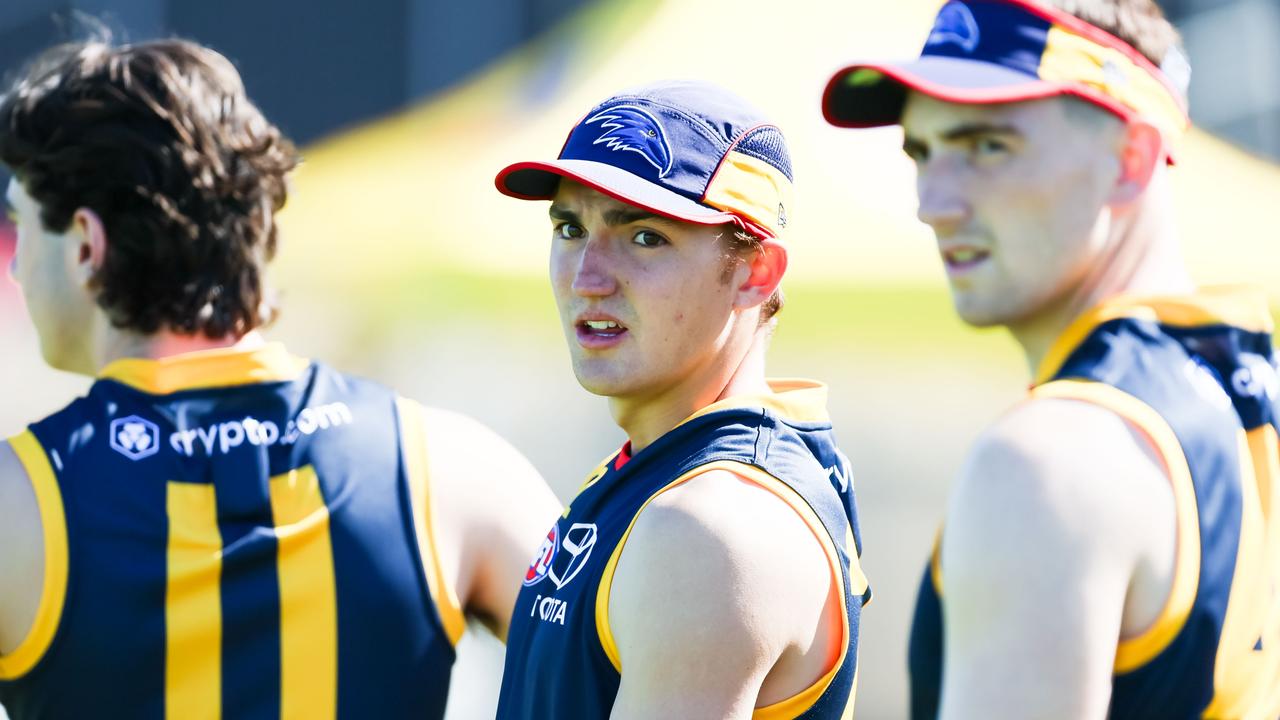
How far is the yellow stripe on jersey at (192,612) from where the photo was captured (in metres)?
2.46

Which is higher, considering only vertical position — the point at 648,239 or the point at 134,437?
the point at 648,239

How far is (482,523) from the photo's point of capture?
262 centimetres

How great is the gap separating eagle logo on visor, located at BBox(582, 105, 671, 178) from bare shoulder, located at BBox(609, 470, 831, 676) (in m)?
0.46

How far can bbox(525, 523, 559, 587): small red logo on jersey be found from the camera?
2080mm

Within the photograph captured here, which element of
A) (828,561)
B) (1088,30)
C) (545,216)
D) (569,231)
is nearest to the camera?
(828,561)

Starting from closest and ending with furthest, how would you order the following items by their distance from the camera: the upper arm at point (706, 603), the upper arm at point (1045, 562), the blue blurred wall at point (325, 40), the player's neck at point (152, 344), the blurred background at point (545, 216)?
the upper arm at point (706, 603), the upper arm at point (1045, 562), the player's neck at point (152, 344), the blurred background at point (545, 216), the blue blurred wall at point (325, 40)

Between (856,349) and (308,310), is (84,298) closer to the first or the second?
(856,349)

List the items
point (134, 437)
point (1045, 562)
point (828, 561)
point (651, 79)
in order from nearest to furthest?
point (828, 561) < point (1045, 562) < point (134, 437) < point (651, 79)

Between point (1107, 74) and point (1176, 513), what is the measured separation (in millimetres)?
739

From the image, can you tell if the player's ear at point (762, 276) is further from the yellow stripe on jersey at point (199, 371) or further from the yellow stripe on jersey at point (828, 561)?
the yellow stripe on jersey at point (199, 371)

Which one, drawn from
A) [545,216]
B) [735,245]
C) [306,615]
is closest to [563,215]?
[735,245]

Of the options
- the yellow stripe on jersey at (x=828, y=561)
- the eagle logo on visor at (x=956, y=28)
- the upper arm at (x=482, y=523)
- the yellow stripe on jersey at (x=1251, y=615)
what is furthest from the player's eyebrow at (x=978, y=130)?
the upper arm at (x=482, y=523)

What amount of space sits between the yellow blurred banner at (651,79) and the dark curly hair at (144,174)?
9.65ft

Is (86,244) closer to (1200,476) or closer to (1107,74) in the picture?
(1107,74)
